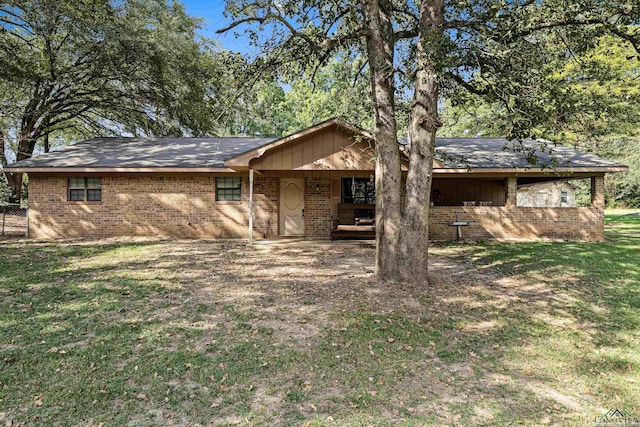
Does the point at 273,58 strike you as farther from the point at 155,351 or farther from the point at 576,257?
the point at 576,257

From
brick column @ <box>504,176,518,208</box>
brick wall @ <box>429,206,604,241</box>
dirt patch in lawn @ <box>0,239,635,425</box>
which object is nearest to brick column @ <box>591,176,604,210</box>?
brick wall @ <box>429,206,604,241</box>

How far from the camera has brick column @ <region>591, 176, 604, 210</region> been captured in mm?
13000

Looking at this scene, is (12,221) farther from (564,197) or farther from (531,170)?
(564,197)

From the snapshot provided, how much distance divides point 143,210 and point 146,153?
8.08 ft

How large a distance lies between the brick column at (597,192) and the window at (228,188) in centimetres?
1223

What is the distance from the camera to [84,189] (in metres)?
13.5

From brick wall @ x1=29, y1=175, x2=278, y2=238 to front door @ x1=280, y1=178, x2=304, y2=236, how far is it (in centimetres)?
152

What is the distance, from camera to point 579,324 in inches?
214

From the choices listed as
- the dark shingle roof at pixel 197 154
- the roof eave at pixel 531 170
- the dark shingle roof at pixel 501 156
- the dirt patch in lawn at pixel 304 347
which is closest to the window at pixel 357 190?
the roof eave at pixel 531 170

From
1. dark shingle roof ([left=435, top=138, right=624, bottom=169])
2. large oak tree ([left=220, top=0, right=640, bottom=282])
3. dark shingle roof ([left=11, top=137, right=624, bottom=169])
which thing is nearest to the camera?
large oak tree ([left=220, top=0, right=640, bottom=282])

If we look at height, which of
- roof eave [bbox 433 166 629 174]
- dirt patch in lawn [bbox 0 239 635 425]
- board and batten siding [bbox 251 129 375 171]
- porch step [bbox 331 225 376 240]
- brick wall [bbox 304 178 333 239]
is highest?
board and batten siding [bbox 251 129 375 171]

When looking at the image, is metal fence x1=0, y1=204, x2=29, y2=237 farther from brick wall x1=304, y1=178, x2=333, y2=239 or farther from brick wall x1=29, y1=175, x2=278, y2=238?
brick wall x1=304, y1=178, x2=333, y2=239

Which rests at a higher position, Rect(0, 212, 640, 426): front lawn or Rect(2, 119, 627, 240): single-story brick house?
Rect(2, 119, 627, 240): single-story brick house

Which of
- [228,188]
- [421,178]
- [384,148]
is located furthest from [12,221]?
[421,178]
